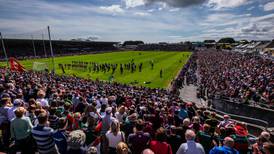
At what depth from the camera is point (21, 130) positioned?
6.12 metres

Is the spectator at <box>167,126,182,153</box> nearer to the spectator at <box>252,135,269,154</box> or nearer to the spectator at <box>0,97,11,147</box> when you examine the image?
the spectator at <box>252,135,269,154</box>

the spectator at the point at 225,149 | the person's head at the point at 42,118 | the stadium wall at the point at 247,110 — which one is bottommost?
the stadium wall at the point at 247,110

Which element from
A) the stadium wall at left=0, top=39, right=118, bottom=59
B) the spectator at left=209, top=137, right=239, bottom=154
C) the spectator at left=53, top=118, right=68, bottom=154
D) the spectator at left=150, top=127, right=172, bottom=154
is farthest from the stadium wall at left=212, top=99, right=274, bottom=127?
the stadium wall at left=0, top=39, right=118, bottom=59

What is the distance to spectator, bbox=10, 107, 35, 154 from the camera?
20.0 feet

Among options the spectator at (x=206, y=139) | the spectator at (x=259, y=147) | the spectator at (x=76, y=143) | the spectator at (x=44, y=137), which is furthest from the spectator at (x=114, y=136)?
the spectator at (x=259, y=147)

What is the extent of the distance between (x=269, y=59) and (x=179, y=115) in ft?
123

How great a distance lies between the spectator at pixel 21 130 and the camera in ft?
20.0

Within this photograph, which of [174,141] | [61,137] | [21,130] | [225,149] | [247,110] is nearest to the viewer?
[225,149]

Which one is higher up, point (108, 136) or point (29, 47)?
point (108, 136)

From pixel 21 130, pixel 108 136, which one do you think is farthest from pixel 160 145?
pixel 21 130

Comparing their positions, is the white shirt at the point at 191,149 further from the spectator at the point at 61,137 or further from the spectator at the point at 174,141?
the spectator at the point at 61,137

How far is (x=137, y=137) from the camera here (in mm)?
5559

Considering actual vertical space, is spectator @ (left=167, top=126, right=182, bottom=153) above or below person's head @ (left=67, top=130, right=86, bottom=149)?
below

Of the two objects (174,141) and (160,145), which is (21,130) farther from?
(174,141)
